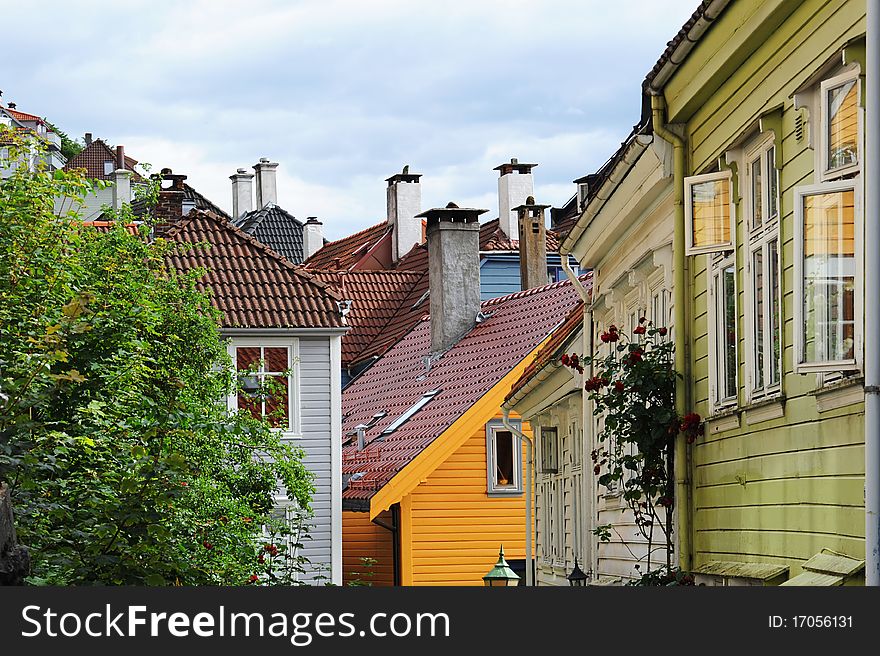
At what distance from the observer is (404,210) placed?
4506cm

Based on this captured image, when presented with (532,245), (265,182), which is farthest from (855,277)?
(265,182)

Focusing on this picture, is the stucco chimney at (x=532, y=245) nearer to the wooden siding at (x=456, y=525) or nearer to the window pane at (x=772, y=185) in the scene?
the wooden siding at (x=456, y=525)

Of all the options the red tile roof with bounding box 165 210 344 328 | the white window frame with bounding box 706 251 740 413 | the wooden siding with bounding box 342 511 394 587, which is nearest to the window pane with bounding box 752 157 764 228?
the white window frame with bounding box 706 251 740 413

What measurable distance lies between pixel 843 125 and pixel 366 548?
2357 cm

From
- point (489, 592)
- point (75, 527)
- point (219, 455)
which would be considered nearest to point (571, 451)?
point (219, 455)

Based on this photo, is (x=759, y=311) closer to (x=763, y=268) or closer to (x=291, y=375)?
(x=763, y=268)

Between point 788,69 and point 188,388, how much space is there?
816 centimetres

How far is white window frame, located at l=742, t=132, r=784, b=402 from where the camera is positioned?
28.9 feet

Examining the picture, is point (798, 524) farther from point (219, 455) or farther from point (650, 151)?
point (219, 455)

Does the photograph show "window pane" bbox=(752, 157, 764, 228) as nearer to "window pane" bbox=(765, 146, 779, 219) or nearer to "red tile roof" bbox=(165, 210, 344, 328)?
"window pane" bbox=(765, 146, 779, 219)

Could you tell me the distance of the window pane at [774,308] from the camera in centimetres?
886

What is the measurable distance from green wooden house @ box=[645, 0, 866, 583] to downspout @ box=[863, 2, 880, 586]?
22cm

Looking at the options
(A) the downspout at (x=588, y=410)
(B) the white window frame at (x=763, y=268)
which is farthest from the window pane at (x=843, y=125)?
(A) the downspout at (x=588, y=410)

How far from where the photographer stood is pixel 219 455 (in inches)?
672
